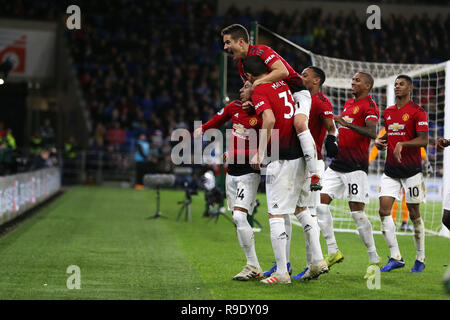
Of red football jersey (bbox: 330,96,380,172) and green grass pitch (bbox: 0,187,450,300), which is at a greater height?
red football jersey (bbox: 330,96,380,172)

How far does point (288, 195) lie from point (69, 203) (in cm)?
1264

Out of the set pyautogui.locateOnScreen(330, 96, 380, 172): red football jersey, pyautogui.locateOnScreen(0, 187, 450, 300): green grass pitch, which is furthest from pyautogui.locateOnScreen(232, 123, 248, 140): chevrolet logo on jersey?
pyautogui.locateOnScreen(330, 96, 380, 172): red football jersey

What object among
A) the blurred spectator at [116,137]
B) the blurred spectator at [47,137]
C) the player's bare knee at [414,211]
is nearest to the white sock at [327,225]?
the player's bare knee at [414,211]

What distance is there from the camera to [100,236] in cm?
1107

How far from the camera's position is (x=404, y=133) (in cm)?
808

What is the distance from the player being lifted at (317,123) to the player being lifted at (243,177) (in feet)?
1.67

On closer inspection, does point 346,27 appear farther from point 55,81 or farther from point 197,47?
point 55,81

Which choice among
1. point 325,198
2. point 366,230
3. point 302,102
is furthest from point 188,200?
point 302,102

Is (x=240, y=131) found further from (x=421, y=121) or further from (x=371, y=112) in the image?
(x=421, y=121)

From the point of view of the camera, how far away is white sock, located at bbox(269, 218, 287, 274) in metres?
6.49

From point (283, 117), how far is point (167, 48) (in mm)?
24329

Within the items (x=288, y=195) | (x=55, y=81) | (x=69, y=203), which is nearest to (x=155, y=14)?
(x=55, y=81)

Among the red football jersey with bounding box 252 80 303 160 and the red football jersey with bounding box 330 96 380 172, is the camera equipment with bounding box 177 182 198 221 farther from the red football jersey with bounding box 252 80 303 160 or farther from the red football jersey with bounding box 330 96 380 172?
the red football jersey with bounding box 252 80 303 160

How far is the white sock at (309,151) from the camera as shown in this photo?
6.43 meters
